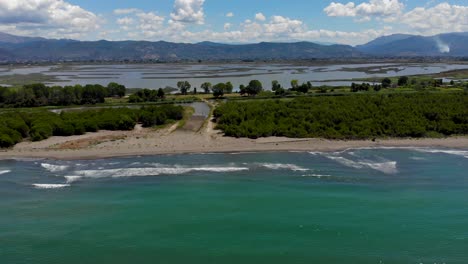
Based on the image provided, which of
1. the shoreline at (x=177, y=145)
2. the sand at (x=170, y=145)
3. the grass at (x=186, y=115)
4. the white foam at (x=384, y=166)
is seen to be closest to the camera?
the white foam at (x=384, y=166)

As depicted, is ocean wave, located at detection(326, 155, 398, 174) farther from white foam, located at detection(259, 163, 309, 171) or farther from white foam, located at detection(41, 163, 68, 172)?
white foam, located at detection(41, 163, 68, 172)

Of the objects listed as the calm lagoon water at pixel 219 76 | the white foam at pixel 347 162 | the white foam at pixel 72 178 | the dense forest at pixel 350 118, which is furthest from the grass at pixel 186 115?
the calm lagoon water at pixel 219 76

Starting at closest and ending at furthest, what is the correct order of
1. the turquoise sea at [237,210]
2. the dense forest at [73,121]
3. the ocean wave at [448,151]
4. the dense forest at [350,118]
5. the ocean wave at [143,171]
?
the turquoise sea at [237,210]
the ocean wave at [143,171]
the ocean wave at [448,151]
the dense forest at [73,121]
the dense forest at [350,118]

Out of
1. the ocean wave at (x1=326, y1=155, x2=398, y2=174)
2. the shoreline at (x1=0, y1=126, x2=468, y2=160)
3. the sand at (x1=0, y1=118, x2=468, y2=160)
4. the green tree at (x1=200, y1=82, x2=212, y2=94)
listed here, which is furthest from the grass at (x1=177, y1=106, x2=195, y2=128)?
the ocean wave at (x1=326, y1=155, x2=398, y2=174)

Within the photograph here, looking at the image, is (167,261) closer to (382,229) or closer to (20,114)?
(382,229)

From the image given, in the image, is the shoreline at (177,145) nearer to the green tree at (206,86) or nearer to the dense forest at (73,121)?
the dense forest at (73,121)

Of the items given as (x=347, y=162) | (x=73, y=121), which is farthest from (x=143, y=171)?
(x=73, y=121)

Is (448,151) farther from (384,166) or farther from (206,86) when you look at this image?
(206,86)

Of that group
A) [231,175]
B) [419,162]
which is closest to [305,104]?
[419,162]
